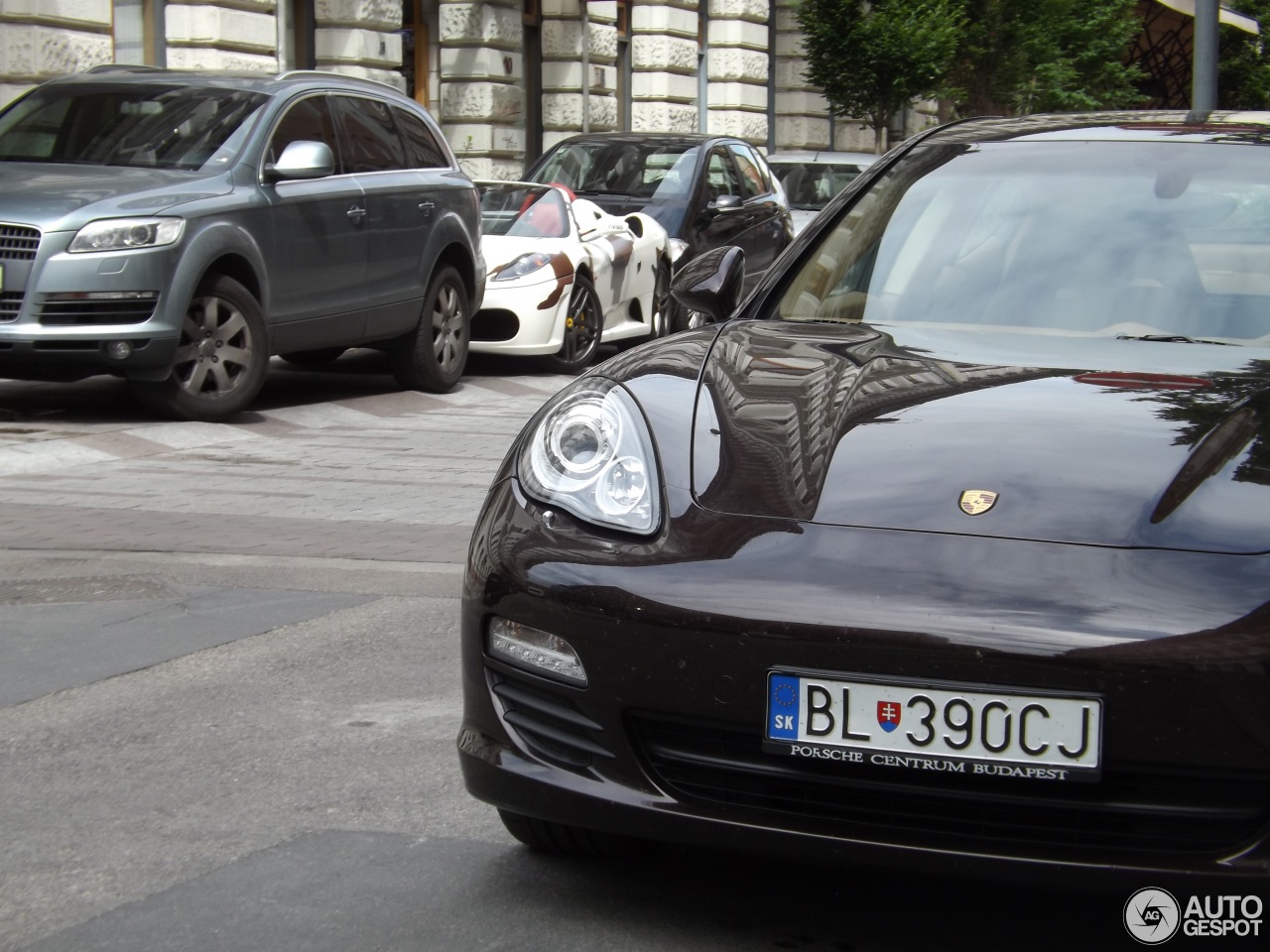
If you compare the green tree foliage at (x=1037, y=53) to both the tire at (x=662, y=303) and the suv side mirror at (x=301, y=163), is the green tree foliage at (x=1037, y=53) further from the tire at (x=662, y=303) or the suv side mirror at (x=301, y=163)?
the suv side mirror at (x=301, y=163)

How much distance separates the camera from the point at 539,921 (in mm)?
3021

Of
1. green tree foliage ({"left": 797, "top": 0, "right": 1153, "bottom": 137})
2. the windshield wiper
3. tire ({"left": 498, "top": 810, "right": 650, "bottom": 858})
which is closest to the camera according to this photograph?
tire ({"left": 498, "top": 810, "right": 650, "bottom": 858})

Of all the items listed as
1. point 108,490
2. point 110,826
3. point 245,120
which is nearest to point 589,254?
point 245,120

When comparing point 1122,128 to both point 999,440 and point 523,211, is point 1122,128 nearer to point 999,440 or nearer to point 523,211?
point 999,440

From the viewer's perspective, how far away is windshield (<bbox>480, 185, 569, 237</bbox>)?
13.1m

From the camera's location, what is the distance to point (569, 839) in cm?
320

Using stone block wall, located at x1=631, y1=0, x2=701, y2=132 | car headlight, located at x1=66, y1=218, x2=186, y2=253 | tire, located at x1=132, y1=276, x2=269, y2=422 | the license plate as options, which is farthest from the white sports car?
stone block wall, located at x1=631, y1=0, x2=701, y2=132

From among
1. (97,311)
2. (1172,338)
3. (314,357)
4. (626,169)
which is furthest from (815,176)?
(1172,338)

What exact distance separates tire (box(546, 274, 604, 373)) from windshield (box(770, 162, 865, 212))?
6.84m

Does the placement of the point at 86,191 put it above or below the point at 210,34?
below

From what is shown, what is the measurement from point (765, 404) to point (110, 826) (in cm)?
150

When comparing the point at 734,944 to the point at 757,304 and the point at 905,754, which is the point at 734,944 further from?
the point at 757,304

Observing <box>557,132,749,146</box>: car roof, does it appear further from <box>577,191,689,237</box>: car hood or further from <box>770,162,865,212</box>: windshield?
<box>770,162,865,212</box>: windshield

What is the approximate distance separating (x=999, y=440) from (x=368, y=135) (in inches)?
337
